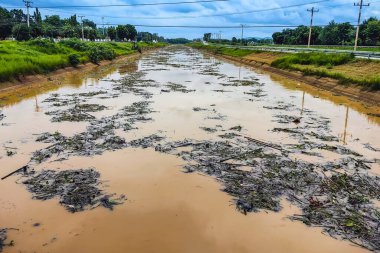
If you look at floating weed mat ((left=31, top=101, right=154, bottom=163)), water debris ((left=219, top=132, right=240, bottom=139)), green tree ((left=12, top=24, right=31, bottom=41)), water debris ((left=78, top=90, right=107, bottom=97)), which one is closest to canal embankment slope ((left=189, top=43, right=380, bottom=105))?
water debris ((left=219, top=132, right=240, bottom=139))

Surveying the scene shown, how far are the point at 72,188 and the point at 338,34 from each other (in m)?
87.3

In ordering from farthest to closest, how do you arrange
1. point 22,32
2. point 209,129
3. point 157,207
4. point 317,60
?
point 22,32, point 317,60, point 209,129, point 157,207

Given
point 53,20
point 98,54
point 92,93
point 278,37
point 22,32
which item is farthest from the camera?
point 278,37

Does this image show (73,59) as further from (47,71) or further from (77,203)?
(77,203)

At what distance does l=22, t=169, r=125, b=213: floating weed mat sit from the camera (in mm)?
7254

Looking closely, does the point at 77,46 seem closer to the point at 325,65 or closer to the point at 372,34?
the point at 325,65

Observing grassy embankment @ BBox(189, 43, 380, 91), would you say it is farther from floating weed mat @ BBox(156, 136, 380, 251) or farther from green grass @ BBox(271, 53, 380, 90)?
floating weed mat @ BBox(156, 136, 380, 251)

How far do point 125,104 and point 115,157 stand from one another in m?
8.57

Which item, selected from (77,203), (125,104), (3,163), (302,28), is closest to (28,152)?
(3,163)

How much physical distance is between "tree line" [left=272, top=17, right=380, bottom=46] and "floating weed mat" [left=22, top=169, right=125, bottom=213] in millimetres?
68970

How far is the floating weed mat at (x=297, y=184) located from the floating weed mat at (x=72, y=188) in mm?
2588

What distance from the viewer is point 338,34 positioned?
8150 cm

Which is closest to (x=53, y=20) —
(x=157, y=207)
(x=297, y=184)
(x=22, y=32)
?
(x=22, y=32)

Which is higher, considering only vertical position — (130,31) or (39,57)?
(130,31)
